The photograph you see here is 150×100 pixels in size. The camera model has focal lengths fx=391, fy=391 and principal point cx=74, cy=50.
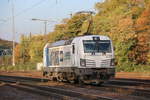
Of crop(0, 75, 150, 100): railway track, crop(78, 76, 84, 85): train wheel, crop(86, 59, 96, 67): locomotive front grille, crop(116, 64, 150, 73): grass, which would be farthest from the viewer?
crop(116, 64, 150, 73): grass

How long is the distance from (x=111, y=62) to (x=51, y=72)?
9.51 m

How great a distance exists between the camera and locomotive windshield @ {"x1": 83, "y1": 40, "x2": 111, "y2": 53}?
2656 centimetres

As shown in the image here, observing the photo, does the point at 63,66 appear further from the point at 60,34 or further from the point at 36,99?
the point at 60,34

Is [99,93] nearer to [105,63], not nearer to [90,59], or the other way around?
[90,59]

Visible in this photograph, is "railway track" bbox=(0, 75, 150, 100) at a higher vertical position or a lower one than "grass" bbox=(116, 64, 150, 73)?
lower

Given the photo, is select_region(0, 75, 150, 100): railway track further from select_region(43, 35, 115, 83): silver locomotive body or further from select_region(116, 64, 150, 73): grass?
select_region(116, 64, 150, 73): grass

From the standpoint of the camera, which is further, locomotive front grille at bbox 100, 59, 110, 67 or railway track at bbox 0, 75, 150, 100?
locomotive front grille at bbox 100, 59, 110, 67

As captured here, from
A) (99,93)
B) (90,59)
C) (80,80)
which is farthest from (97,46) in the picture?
(99,93)

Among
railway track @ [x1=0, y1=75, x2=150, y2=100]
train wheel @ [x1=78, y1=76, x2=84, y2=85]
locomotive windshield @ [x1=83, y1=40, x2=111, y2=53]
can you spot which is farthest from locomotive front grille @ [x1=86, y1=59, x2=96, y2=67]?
railway track @ [x1=0, y1=75, x2=150, y2=100]

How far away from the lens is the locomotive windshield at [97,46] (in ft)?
87.1

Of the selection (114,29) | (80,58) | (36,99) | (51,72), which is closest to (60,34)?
(114,29)

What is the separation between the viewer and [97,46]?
2667 centimetres

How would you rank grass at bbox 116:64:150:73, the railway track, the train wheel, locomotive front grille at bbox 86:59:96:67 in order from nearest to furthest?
the railway track → locomotive front grille at bbox 86:59:96:67 → the train wheel → grass at bbox 116:64:150:73

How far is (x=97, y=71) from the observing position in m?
26.0
